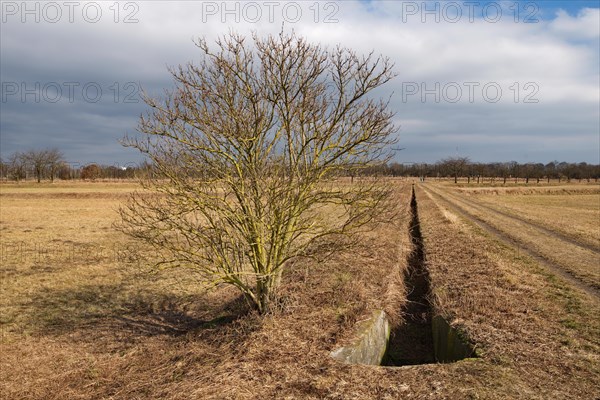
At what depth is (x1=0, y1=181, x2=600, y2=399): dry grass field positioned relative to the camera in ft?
20.0

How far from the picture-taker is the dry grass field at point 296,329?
Result: 6.11 metres

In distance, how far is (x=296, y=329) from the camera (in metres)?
8.12

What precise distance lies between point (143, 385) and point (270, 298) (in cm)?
297

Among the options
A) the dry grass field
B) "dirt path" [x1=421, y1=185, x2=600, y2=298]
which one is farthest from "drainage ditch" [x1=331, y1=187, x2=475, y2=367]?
"dirt path" [x1=421, y1=185, x2=600, y2=298]

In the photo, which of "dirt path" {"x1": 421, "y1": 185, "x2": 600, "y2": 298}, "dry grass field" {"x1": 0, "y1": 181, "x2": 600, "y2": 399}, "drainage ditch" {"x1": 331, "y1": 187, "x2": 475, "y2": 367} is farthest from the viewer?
"dirt path" {"x1": 421, "y1": 185, "x2": 600, "y2": 298}

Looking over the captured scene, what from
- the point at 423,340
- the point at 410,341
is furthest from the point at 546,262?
the point at 410,341

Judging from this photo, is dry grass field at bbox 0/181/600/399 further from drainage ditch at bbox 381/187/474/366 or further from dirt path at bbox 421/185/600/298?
drainage ditch at bbox 381/187/474/366

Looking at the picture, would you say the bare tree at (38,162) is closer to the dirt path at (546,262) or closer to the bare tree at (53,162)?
the bare tree at (53,162)

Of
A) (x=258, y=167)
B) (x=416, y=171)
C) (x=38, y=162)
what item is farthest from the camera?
(x=416, y=171)

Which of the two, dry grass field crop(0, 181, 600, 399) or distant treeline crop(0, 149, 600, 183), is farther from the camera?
distant treeline crop(0, 149, 600, 183)

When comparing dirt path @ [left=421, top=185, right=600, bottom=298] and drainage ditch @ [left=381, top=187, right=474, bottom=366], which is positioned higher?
dirt path @ [left=421, top=185, right=600, bottom=298]

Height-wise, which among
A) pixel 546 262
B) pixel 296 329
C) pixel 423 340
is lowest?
pixel 423 340

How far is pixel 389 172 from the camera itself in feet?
29.5

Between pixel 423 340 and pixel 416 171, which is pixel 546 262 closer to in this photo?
pixel 423 340
